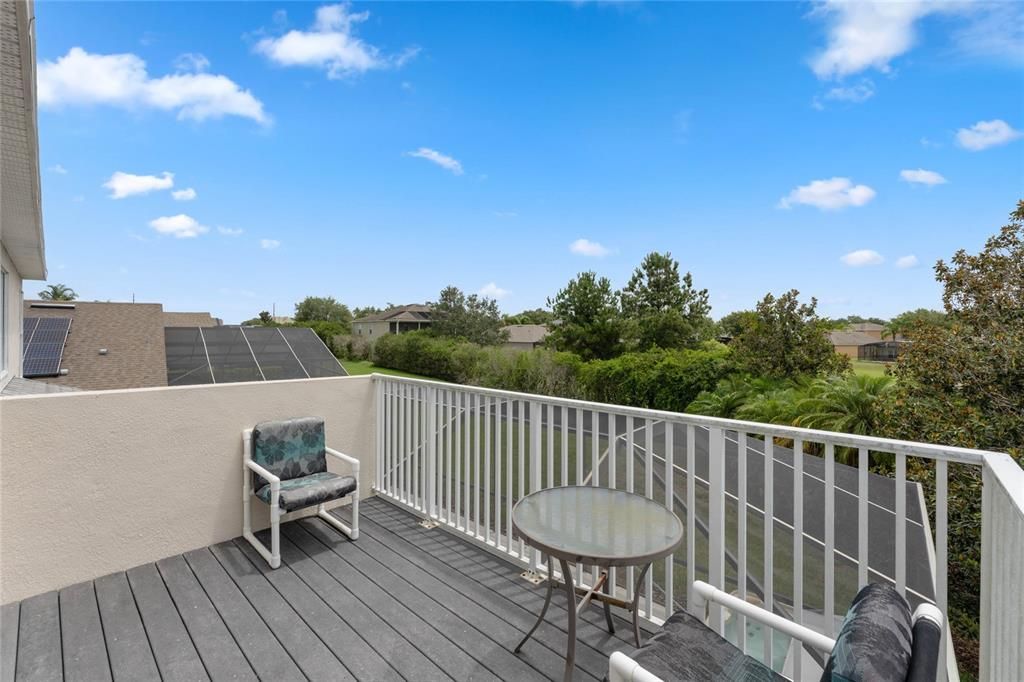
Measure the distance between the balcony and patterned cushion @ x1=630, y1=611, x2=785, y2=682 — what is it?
1.12ft

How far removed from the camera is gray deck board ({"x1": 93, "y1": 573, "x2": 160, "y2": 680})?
2072mm

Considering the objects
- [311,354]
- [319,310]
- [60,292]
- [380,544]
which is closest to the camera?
[380,544]

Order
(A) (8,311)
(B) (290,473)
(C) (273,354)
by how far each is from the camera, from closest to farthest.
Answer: (B) (290,473), (A) (8,311), (C) (273,354)

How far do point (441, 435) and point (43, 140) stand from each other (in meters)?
3.44

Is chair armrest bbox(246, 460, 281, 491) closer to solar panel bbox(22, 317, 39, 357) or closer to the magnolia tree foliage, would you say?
solar panel bbox(22, 317, 39, 357)

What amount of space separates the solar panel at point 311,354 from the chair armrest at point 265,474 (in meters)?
12.1

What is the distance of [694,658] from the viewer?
147cm

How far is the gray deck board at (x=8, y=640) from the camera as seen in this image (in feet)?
6.68


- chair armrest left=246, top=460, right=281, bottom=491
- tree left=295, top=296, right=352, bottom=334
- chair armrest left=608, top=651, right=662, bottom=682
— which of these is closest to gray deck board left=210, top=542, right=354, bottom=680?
chair armrest left=246, top=460, right=281, bottom=491

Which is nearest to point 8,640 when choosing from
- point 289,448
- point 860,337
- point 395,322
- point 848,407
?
point 289,448

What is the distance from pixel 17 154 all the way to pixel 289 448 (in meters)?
2.54

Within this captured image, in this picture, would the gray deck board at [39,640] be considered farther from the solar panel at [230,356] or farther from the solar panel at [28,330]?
the solar panel at [28,330]

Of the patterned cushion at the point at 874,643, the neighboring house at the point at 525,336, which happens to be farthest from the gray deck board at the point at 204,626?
the neighboring house at the point at 525,336

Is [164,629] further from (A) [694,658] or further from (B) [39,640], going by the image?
(A) [694,658]
